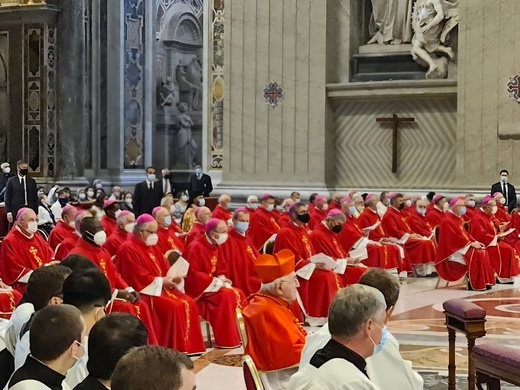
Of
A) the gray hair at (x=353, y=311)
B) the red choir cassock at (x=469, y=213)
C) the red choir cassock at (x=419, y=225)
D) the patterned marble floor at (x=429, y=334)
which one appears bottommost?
the patterned marble floor at (x=429, y=334)

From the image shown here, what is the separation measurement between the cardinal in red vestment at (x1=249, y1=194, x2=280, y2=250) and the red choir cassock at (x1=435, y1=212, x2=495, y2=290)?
2.46 meters

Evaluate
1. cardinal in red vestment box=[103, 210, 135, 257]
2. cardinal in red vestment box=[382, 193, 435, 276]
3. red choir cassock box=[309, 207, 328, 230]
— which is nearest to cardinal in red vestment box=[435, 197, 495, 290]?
cardinal in red vestment box=[382, 193, 435, 276]

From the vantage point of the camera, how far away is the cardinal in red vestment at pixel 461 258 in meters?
13.7

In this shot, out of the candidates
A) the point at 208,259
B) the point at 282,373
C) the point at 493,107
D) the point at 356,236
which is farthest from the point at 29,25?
the point at 282,373

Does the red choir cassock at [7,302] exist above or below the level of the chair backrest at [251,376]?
below

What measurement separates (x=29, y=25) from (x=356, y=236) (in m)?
13.8

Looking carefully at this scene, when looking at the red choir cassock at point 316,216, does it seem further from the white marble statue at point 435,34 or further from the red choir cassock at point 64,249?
the red choir cassock at point 64,249

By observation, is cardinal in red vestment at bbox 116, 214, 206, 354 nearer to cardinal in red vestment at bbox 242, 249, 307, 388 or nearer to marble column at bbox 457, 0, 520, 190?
cardinal in red vestment at bbox 242, 249, 307, 388

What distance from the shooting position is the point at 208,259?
1024 centimetres

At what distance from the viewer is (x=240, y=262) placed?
35.3ft

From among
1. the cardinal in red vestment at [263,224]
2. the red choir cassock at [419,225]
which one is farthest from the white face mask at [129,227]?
the red choir cassock at [419,225]

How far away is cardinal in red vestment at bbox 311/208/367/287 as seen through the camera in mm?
11602

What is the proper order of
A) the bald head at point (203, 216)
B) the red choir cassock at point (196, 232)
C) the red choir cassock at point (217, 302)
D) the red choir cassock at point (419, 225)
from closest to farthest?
the red choir cassock at point (217, 302)
the red choir cassock at point (196, 232)
the bald head at point (203, 216)
the red choir cassock at point (419, 225)

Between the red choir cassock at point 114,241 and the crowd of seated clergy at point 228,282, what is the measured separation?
0.01 meters
